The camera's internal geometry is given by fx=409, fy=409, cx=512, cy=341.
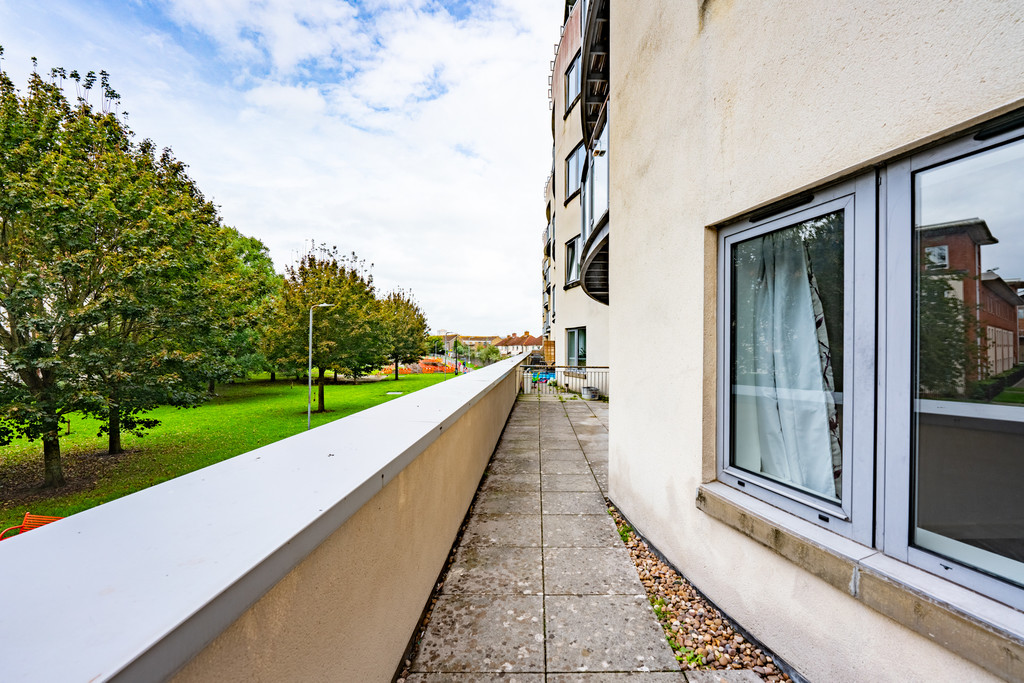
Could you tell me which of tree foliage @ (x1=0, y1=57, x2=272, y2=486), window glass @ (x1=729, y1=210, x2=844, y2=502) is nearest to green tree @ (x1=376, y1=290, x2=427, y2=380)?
tree foliage @ (x1=0, y1=57, x2=272, y2=486)

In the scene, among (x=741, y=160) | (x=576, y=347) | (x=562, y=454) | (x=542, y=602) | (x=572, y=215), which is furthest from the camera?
(x=576, y=347)

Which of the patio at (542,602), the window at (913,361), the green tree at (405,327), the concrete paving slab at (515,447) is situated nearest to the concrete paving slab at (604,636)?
the patio at (542,602)

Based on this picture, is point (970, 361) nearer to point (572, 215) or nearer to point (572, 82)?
point (572, 215)

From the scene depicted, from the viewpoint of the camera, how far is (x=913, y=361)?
6.52 feet

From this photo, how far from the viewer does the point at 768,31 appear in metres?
2.54

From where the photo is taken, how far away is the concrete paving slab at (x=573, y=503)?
466 centimetres

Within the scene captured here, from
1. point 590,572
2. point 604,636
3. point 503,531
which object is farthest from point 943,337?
point 503,531

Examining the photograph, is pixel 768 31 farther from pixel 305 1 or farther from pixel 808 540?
pixel 305 1

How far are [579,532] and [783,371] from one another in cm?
254

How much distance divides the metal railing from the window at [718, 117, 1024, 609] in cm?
1268

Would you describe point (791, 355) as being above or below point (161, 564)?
above

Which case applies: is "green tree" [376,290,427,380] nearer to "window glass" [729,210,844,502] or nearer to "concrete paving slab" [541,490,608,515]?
"concrete paving slab" [541,490,608,515]

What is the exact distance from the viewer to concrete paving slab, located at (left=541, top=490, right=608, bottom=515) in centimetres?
466

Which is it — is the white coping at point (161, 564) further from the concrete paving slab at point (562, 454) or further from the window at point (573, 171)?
the window at point (573, 171)
